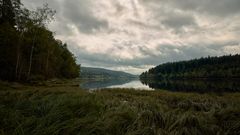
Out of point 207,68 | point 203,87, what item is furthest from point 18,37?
point 207,68

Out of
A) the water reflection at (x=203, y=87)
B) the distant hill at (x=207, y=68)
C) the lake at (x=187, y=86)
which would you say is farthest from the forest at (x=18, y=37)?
the distant hill at (x=207, y=68)

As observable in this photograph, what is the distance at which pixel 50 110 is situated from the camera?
6.60 m

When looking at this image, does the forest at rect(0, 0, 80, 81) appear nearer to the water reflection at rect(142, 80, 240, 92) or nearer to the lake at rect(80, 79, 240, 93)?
the lake at rect(80, 79, 240, 93)

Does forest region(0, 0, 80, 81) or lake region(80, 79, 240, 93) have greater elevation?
forest region(0, 0, 80, 81)

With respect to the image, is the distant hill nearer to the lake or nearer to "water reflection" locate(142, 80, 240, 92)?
the lake

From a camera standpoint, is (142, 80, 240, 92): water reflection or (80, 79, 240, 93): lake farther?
(80, 79, 240, 93): lake

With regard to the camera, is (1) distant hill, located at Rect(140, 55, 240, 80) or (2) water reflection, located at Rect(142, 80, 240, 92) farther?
A: (1) distant hill, located at Rect(140, 55, 240, 80)

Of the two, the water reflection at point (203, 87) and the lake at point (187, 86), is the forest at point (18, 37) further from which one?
the water reflection at point (203, 87)

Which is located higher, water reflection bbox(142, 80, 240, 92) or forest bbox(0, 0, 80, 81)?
forest bbox(0, 0, 80, 81)

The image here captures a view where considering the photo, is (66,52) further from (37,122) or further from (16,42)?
(37,122)

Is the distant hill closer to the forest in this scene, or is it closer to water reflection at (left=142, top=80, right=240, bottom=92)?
water reflection at (left=142, top=80, right=240, bottom=92)

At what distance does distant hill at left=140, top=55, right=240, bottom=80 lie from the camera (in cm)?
12266

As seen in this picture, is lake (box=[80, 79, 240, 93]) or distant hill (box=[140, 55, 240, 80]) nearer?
lake (box=[80, 79, 240, 93])

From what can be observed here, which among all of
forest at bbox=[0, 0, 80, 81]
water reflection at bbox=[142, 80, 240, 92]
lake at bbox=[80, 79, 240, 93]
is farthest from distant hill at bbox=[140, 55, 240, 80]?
forest at bbox=[0, 0, 80, 81]
